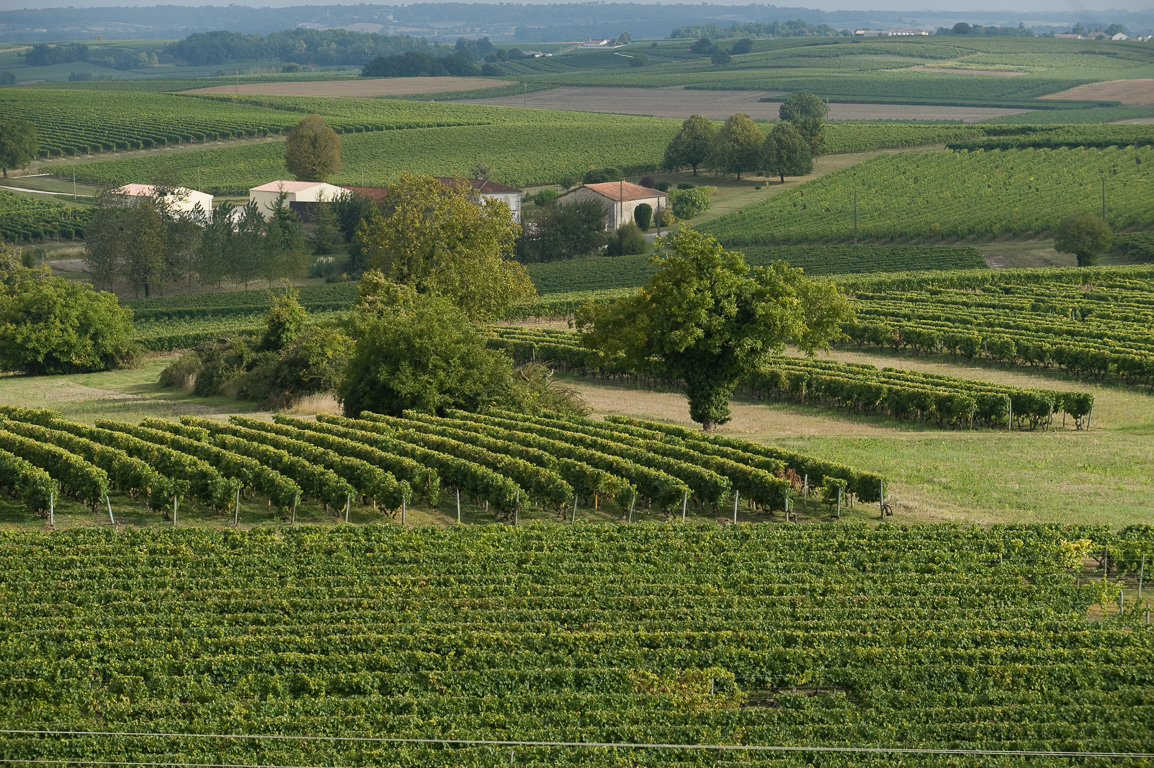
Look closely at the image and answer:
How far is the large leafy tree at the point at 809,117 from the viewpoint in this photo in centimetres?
12912

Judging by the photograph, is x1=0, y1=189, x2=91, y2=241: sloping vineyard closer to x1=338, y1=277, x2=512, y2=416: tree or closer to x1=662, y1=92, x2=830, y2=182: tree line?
x1=662, y1=92, x2=830, y2=182: tree line

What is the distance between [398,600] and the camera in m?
27.5

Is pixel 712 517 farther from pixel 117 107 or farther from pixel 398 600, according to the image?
pixel 117 107

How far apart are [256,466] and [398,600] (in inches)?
434

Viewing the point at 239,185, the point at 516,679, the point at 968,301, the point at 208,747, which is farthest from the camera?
the point at 239,185

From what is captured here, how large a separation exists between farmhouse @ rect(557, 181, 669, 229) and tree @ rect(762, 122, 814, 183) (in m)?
15.5

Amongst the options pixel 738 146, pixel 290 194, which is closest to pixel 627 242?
pixel 738 146

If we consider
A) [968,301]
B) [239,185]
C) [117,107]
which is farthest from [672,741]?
[117,107]

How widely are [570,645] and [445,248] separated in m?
40.4

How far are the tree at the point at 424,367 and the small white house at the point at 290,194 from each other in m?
61.5

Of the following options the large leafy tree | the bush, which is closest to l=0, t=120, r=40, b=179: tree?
the bush

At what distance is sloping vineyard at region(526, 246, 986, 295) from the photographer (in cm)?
8550

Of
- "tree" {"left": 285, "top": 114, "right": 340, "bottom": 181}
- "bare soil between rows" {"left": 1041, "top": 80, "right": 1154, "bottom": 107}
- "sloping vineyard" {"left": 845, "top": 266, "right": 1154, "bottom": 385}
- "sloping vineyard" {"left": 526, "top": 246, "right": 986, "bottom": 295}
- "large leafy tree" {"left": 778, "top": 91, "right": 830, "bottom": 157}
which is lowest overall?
"sloping vineyard" {"left": 526, "top": 246, "right": 986, "bottom": 295}

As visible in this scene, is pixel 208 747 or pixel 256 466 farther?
pixel 256 466
